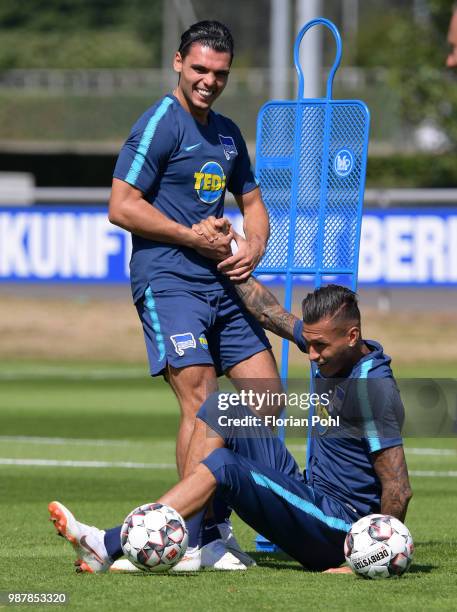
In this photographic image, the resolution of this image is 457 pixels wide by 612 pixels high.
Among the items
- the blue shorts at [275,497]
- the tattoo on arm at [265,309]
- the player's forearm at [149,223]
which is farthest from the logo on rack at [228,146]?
the blue shorts at [275,497]

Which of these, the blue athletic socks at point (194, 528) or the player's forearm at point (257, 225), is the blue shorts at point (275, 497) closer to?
the blue athletic socks at point (194, 528)

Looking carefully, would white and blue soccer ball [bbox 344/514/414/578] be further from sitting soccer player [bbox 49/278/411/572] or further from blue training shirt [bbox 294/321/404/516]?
blue training shirt [bbox 294/321/404/516]

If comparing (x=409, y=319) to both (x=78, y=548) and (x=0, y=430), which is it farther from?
(x=78, y=548)

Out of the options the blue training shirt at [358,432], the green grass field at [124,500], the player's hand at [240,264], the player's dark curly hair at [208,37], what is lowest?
the green grass field at [124,500]

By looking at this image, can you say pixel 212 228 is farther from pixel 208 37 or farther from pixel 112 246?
pixel 112 246

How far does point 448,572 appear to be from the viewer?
7074 mm

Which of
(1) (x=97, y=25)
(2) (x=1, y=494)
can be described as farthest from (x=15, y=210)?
(1) (x=97, y=25)

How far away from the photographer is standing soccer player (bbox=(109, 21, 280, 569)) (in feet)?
24.9

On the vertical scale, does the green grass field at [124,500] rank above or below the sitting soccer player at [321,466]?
below

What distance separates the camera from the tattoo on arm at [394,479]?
268 inches

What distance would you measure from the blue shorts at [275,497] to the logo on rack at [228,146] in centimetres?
153

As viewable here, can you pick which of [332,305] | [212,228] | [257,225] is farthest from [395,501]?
[257,225]

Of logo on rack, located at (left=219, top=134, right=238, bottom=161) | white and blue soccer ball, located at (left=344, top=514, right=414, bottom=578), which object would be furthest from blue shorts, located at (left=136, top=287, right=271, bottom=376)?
white and blue soccer ball, located at (left=344, top=514, right=414, bottom=578)

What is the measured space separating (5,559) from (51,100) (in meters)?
42.4
